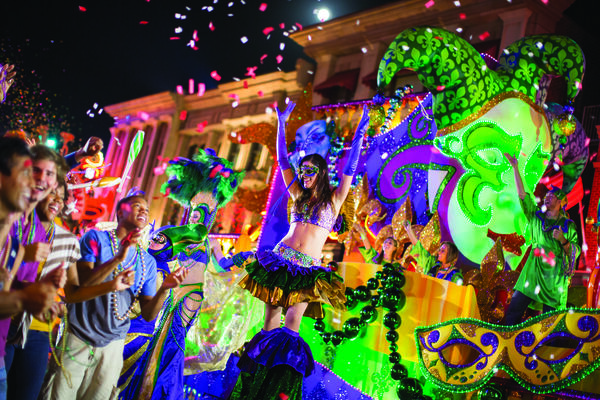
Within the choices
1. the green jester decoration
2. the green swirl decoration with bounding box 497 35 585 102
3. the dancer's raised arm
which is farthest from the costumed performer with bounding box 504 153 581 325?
the dancer's raised arm

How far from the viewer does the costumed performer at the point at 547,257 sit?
5.19m

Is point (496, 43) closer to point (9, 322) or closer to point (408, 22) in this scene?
point (408, 22)

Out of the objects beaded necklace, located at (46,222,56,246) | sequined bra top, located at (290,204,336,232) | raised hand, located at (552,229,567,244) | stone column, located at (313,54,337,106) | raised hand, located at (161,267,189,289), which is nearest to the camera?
beaded necklace, located at (46,222,56,246)

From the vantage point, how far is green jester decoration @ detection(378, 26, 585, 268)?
565cm

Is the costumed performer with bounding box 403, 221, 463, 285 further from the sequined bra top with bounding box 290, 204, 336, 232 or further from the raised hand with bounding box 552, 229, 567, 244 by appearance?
the sequined bra top with bounding box 290, 204, 336, 232

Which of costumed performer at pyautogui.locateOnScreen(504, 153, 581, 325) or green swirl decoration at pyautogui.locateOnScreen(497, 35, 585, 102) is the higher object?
green swirl decoration at pyautogui.locateOnScreen(497, 35, 585, 102)

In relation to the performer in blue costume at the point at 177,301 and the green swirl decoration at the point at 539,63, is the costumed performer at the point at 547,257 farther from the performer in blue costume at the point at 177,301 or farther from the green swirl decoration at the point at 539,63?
the performer in blue costume at the point at 177,301

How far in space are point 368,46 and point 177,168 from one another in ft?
43.1

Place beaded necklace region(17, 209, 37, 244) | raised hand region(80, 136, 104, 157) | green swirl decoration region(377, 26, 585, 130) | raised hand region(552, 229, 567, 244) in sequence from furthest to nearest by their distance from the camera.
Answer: green swirl decoration region(377, 26, 585, 130) → raised hand region(552, 229, 567, 244) → raised hand region(80, 136, 104, 157) → beaded necklace region(17, 209, 37, 244)

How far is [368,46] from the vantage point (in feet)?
60.4

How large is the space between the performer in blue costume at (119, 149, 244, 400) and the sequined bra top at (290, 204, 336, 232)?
125 centimetres

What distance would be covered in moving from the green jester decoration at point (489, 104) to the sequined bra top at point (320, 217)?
6.01 feet

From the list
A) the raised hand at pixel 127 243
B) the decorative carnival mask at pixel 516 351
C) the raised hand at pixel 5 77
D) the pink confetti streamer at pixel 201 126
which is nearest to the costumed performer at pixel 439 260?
the decorative carnival mask at pixel 516 351

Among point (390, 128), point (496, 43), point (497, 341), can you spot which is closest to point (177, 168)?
point (390, 128)
